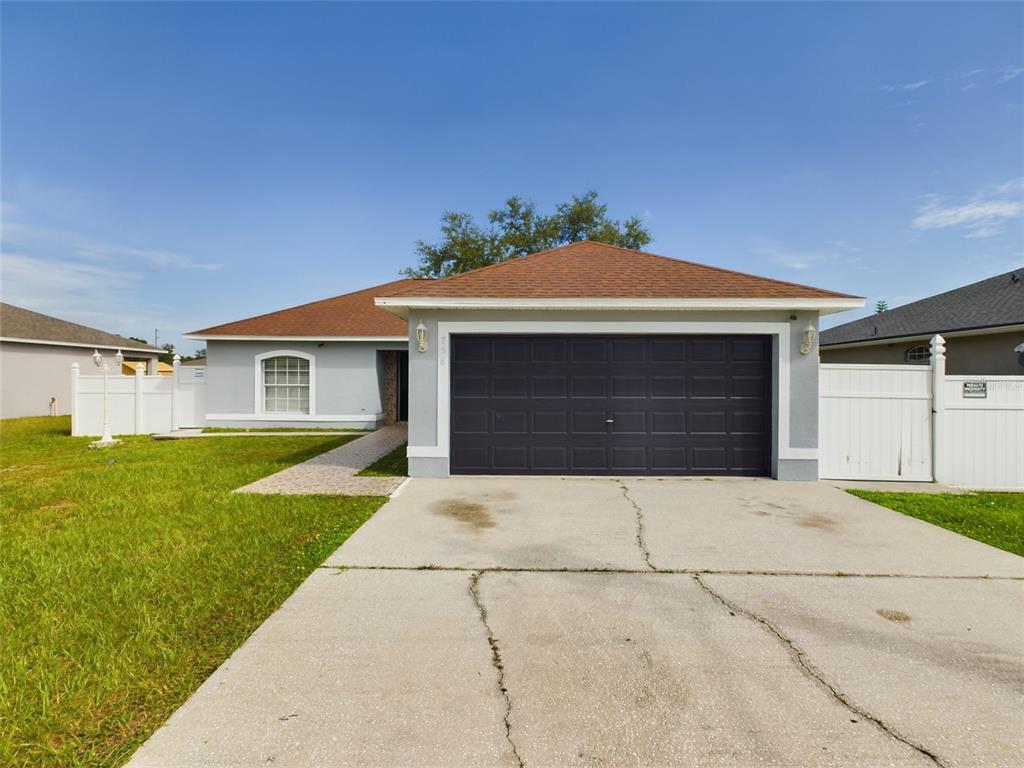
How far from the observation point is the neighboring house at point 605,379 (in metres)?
7.81

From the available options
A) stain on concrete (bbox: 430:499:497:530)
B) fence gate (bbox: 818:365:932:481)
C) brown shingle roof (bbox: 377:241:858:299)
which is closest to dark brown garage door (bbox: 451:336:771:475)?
brown shingle roof (bbox: 377:241:858:299)

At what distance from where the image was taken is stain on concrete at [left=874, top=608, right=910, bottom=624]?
11.0ft

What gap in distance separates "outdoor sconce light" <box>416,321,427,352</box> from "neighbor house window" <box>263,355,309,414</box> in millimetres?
8857

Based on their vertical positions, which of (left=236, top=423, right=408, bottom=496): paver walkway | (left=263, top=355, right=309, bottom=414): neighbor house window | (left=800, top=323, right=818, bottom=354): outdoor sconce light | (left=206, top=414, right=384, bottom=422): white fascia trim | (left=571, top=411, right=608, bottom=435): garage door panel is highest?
(left=800, top=323, right=818, bottom=354): outdoor sconce light

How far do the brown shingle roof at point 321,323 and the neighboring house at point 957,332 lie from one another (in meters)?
15.1

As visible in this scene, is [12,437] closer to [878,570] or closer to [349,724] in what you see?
[349,724]

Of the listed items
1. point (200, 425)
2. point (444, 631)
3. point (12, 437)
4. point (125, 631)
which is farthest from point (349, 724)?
point (12, 437)

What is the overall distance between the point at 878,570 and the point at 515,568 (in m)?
3.39

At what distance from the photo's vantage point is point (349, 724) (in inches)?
89.4

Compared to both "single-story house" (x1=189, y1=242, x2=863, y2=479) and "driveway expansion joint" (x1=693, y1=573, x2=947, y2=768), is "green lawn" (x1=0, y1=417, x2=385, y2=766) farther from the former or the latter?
"driveway expansion joint" (x1=693, y1=573, x2=947, y2=768)

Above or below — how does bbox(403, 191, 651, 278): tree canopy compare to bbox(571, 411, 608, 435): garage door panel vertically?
above

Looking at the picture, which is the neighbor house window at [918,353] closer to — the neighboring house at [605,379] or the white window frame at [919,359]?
the white window frame at [919,359]

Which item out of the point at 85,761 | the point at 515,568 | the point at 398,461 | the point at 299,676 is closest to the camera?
the point at 85,761

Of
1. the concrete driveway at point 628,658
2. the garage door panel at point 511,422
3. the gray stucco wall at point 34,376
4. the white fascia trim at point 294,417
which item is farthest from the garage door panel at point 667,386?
the gray stucco wall at point 34,376
